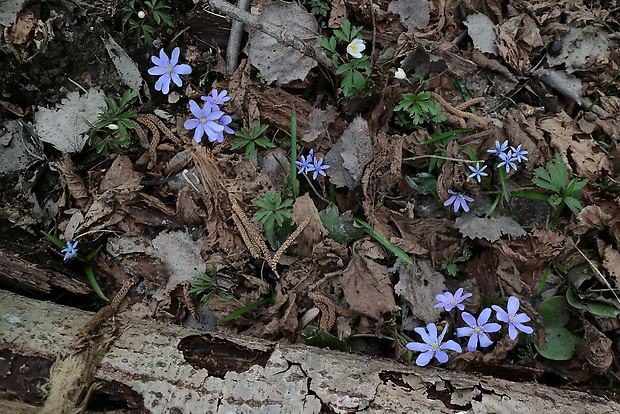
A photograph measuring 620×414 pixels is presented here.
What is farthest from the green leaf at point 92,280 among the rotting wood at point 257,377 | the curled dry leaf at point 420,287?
the curled dry leaf at point 420,287

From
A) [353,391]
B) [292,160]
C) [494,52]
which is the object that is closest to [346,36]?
[292,160]

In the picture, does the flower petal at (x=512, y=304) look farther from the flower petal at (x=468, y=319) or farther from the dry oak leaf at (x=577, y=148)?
the dry oak leaf at (x=577, y=148)

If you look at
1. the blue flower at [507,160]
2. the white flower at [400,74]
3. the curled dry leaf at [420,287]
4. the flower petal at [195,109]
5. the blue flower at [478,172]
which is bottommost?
the curled dry leaf at [420,287]

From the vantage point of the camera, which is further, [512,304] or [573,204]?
[573,204]

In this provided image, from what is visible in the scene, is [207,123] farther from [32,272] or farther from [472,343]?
[472,343]

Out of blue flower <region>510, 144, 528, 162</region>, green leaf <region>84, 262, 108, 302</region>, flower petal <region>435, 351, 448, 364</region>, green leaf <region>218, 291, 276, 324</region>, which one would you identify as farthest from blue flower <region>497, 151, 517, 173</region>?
green leaf <region>84, 262, 108, 302</region>

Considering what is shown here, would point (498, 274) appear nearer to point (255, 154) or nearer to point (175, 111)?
point (255, 154)

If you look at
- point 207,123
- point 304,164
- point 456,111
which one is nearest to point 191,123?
point 207,123
